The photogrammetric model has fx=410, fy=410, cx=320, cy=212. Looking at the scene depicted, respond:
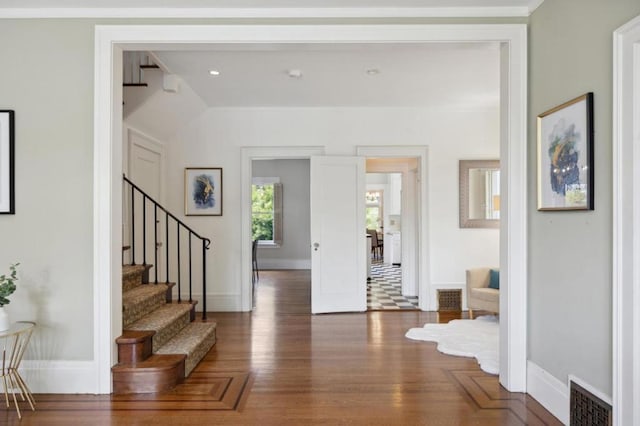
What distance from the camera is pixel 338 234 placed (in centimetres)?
537

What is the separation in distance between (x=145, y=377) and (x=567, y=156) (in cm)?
307

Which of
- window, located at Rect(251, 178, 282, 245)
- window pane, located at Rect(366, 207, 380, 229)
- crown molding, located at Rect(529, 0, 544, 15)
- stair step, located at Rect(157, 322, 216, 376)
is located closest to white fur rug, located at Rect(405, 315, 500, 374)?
stair step, located at Rect(157, 322, 216, 376)

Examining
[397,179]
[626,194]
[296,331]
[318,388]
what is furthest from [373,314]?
[397,179]

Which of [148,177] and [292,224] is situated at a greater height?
[148,177]

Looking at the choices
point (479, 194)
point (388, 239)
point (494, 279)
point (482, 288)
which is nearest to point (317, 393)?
point (482, 288)

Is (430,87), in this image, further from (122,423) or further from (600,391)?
(122,423)

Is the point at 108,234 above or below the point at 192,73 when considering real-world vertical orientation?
below

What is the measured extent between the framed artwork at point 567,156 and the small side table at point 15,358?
10.9ft

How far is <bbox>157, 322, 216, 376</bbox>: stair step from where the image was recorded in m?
3.22

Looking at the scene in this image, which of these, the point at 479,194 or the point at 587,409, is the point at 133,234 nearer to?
the point at 587,409

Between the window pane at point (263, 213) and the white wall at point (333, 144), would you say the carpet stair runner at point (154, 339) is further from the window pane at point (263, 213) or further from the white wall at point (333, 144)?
the window pane at point (263, 213)

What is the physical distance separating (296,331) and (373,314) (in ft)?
3.92

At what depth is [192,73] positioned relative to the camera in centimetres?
417

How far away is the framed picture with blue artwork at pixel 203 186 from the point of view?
5480 millimetres
